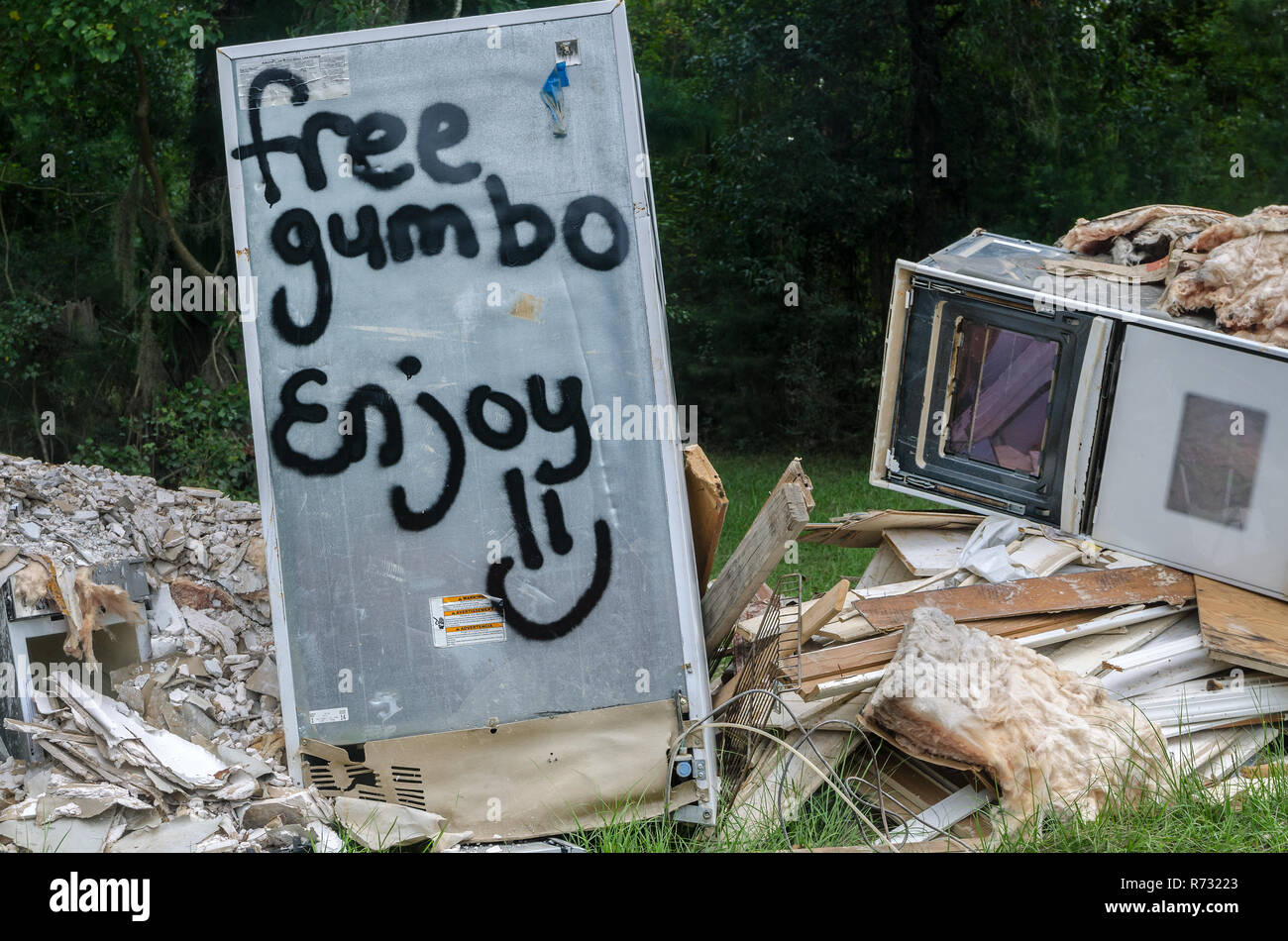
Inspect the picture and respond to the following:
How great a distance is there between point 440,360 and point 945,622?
2.19 m

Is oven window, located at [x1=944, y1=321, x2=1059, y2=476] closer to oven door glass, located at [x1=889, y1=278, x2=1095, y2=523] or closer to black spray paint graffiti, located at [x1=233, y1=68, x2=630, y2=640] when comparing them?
oven door glass, located at [x1=889, y1=278, x2=1095, y2=523]

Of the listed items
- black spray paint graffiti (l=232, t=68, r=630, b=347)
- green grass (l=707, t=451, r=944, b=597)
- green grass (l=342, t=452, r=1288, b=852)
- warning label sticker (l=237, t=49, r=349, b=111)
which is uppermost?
warning label sticker (l=237, t=49, r=349, b=111)

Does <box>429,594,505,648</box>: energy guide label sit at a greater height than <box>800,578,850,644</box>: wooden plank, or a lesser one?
greater

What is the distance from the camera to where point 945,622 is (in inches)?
172

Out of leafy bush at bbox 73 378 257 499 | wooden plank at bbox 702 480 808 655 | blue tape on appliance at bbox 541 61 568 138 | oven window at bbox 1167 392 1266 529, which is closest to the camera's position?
blue tape on appliance at bbox 541 61 568 138

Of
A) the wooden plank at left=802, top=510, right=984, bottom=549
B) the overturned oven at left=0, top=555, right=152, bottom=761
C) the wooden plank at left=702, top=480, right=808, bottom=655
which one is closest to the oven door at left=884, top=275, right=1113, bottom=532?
the wooden plank at left=802, top=510, right=984, bottom=549

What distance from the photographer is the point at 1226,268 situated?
4535mm

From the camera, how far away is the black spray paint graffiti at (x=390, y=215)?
4.02 metres

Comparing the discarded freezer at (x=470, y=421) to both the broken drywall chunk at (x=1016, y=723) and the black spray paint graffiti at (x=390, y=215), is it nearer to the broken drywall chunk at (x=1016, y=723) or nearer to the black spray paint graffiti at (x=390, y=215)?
the black spray paint graffiti at (x=390, y=215)

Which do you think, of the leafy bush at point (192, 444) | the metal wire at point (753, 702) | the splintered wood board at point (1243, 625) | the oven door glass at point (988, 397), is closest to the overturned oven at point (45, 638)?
the metal wire at point (753, 702)

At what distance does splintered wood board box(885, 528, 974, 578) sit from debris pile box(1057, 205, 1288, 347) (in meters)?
1.53

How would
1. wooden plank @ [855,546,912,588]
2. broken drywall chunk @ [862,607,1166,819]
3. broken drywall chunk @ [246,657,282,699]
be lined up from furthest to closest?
wooden plank @ [855,546,912,588] < broken drywall chunk @ [246,657,282,699] < broken drywall chunk @ [862,607,1166,819]

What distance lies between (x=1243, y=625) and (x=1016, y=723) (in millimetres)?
1158

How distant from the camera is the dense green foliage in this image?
9.80m
